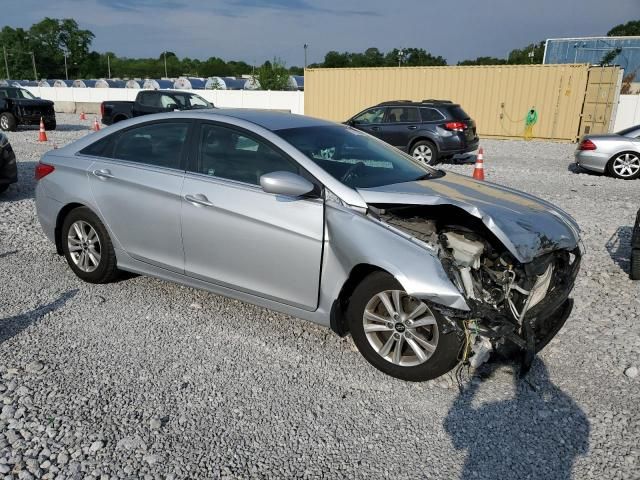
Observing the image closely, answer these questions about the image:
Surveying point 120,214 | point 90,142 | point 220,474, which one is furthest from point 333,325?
point 90,142

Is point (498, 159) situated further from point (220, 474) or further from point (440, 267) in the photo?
point (220, 474)

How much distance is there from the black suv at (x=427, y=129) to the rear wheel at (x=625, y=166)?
3.32 metres

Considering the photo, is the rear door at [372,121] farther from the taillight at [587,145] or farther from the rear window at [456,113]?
the taillight at [587,145]

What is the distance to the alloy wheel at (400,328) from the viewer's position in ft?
10.9

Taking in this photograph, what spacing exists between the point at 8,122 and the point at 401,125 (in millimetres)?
14438

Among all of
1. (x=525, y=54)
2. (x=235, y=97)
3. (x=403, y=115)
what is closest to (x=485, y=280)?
(x=403, y=115)

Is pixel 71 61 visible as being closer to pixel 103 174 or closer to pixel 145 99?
pixel 145 99

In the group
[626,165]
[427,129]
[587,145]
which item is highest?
[427,129]

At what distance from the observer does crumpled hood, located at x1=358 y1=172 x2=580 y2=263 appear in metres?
3.22

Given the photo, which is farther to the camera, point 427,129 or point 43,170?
point 427,129

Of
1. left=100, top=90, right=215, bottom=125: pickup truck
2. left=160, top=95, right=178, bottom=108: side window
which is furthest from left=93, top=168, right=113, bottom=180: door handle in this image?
left=160, top=95, right=178, bottom=108: side window

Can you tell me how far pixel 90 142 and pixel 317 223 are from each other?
262 cm

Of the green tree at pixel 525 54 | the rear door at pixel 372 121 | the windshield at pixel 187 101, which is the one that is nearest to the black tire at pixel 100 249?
the rear door at pixel 372 121

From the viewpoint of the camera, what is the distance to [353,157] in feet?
13.6
